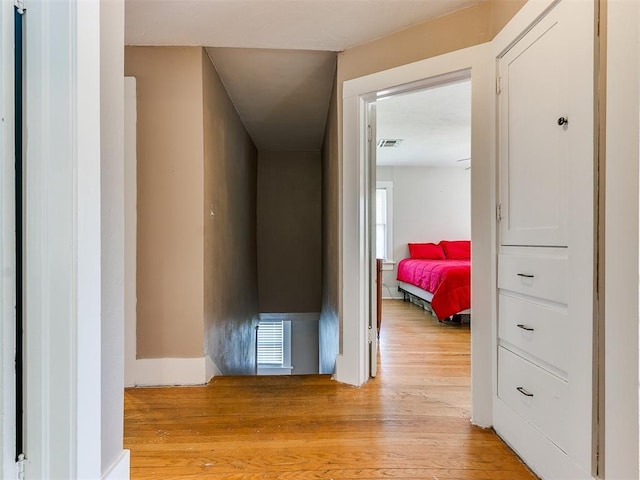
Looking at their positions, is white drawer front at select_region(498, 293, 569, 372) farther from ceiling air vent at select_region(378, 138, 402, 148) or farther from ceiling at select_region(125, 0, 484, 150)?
ceiling air vent at select_region(378, 138, 402, 148)

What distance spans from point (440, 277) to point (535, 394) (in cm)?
299

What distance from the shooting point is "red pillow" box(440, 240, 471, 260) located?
19.8 ft

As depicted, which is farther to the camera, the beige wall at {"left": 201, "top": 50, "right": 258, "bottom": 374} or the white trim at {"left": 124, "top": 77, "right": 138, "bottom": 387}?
the beige wall at {"left": 201, "top": 50, "right": 258, "bottom": 374}

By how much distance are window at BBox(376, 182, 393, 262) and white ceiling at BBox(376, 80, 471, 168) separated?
20.0 inches

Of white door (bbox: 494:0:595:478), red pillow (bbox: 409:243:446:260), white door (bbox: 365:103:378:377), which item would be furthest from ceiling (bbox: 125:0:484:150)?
red pillow (bbox: 409:243:446:260)

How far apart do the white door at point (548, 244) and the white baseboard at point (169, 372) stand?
5.61ft

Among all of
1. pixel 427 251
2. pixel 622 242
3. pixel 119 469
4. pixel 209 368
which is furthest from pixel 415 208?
pixel 119 469

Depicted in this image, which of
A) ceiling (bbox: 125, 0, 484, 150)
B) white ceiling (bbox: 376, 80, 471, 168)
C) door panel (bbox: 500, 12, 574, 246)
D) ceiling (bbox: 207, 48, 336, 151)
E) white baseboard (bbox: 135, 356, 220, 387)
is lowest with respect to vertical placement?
white baseboard (bbox: 135, 356, 220, 387)

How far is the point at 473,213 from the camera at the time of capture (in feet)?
5.62

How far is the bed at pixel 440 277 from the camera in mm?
4051
